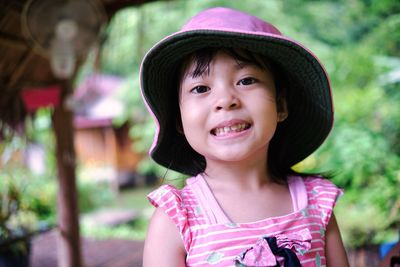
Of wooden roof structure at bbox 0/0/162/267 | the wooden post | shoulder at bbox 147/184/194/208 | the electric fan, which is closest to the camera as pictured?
shoulder at bbox 147/184/194/208

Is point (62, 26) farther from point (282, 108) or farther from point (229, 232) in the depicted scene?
point (229, 232)

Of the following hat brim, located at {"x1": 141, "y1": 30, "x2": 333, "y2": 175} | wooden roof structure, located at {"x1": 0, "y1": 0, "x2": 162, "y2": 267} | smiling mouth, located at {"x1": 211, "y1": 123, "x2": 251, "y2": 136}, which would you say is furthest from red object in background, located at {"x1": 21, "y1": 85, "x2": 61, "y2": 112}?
smiling mouth, located at {"x1": 211, "y1": 123, "x2": 251, "y2": 136}

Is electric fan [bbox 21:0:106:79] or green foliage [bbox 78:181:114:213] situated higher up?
electric fan [bbox 21:0:106:79]

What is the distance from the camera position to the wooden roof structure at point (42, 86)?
11.5 feet

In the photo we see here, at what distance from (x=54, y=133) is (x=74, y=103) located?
0.38 metres

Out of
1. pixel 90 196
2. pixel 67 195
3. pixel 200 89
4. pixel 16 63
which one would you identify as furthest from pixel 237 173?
pixel 90 196

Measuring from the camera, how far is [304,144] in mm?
1357

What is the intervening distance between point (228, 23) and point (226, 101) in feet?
0.60

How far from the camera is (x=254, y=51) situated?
1.07m

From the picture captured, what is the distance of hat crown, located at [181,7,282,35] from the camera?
39.4 inches

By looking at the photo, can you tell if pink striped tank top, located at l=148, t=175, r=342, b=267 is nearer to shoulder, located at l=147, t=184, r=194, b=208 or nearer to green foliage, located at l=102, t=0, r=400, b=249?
shoulder, located at l=147, t=184, r=194, b=208

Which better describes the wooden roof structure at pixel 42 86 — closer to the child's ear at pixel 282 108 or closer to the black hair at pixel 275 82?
the black hair at pixel 275 82

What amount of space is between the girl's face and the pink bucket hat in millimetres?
63

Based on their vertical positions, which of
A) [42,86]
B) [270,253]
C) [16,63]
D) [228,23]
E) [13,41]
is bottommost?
[270,253]
